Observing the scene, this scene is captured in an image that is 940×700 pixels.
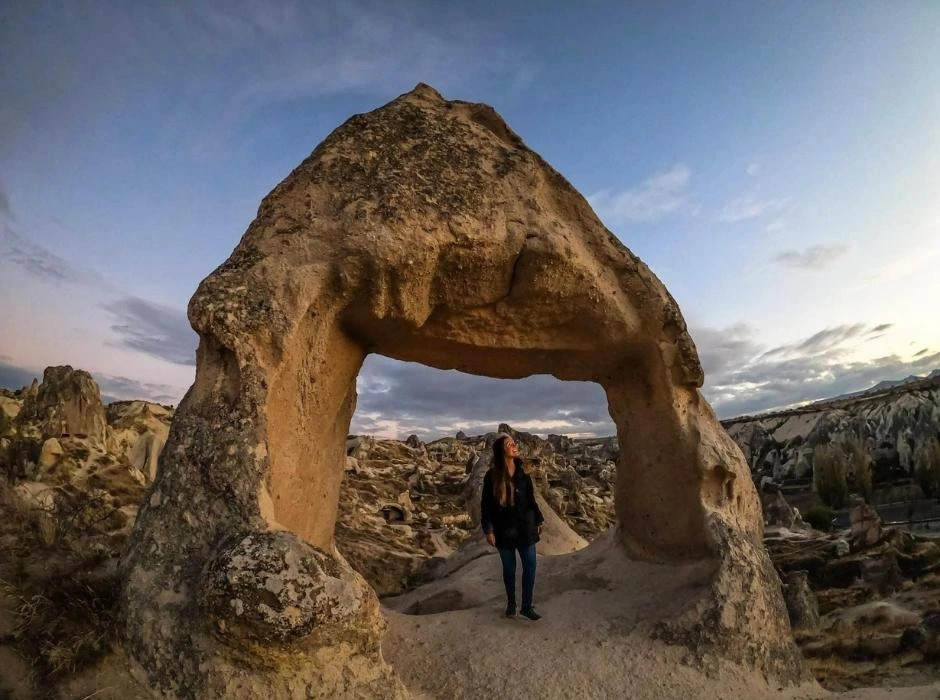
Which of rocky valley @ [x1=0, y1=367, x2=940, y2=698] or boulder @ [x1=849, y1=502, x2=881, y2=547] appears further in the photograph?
boulder @ [x1=849, y1=502, x2=881, y2=547]

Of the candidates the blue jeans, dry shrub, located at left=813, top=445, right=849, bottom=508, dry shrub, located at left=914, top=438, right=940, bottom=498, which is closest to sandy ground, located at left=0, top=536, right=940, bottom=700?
the blue jeans

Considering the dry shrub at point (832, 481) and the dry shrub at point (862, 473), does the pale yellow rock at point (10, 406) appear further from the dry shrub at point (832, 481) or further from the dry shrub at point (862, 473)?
the dry shrub at point (862, 473)

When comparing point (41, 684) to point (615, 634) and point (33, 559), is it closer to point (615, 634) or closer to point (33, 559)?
point (33, 559)

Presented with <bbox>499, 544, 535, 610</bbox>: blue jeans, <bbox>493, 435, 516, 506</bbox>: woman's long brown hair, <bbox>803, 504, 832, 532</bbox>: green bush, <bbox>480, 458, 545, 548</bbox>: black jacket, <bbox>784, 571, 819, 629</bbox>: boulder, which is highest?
<bbox>493, 435, 516, 506</bbox>: woman's long brown hair

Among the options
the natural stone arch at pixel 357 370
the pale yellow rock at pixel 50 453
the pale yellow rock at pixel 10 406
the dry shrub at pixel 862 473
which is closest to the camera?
the natural stone arch at pixel 357 370

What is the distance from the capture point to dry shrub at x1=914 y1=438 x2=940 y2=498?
24.3 meters

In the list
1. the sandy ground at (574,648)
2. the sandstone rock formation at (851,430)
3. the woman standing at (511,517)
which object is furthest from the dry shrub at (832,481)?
the woman standing at (511,517)

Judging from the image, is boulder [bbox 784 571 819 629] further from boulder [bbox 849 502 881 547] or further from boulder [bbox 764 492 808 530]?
boulder [bbox 764 492 808 530]

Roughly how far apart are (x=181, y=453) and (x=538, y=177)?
11.5ft

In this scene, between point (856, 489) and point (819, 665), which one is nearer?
point (819, 665)

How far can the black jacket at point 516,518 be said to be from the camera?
493 centimetres

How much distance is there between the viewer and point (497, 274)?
4.96 m

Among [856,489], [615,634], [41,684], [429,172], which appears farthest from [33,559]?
[856,489]

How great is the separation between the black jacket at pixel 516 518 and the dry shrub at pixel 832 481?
84.0 feet
